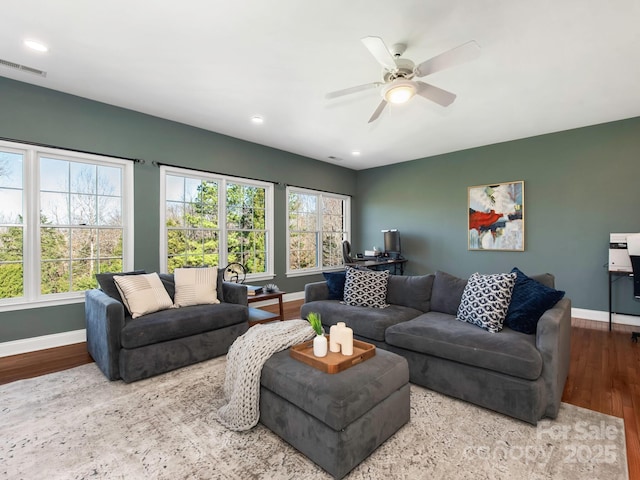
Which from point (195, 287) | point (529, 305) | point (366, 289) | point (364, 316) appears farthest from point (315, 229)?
point (529, 305)

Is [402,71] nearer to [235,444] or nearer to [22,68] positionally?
[235,444]

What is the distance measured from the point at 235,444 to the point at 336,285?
6.78 feet

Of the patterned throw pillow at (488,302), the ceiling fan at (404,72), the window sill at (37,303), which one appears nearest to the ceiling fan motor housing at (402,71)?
the ceiling fan at (404,72)

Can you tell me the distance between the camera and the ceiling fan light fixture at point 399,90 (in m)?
2.64

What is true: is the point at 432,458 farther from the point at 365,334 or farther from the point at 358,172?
the point at 358,172

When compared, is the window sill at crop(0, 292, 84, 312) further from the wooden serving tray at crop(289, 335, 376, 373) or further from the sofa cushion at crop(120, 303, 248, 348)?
the wooden serving tray at crop(289, 335, 376, 373)

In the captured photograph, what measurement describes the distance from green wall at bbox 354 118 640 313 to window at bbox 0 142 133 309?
A: 205 inches

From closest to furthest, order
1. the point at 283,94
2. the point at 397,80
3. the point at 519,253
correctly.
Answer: the point at 397,80, the point at 283,94, the point at 519,253

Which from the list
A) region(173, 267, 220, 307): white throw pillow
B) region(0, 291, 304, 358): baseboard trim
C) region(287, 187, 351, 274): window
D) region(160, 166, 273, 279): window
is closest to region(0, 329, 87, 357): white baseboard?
region(0, 291, 304, 358): baseboard trim

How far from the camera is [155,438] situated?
6.28ft

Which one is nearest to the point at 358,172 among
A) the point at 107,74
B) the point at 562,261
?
the point at 562,261

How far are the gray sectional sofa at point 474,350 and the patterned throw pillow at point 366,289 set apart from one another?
16 centimetres

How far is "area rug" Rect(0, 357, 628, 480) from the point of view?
1631 millimetres

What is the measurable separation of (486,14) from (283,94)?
6.79 feet
